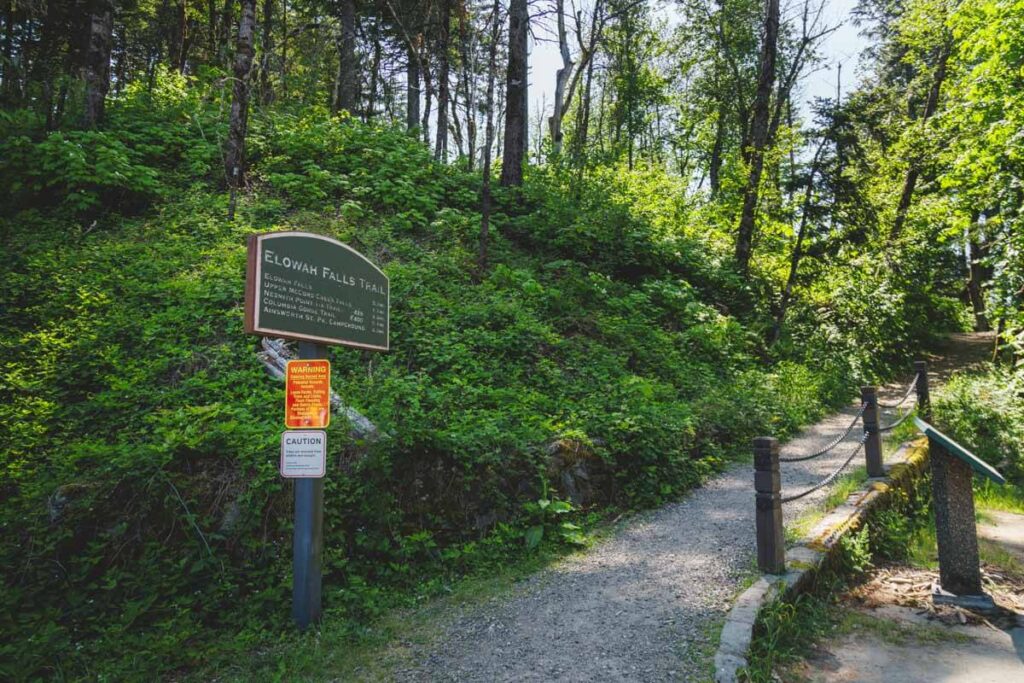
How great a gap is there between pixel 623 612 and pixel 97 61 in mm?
15244

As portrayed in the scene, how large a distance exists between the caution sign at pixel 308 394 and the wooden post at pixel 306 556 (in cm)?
48

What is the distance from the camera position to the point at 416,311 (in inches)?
383

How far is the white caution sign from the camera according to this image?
4516 mm

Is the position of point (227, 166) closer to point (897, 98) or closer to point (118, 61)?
point (118, 61)

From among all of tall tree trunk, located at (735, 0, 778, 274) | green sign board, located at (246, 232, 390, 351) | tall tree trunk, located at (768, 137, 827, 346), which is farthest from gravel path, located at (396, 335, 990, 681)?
tall tree trunk, located at (735, 0, 778, 274)

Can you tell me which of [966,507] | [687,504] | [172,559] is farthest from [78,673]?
[966,507]

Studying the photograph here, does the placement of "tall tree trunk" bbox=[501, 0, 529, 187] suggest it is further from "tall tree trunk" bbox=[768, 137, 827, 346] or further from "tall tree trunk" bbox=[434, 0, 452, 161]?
"tall tree trunk" bbox=[768, 137, 827, 346]

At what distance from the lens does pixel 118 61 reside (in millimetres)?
24453

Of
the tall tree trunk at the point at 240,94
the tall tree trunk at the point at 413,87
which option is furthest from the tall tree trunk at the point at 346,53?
the tall tree trunk at the point at 240,94

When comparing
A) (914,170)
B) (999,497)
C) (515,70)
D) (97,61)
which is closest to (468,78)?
(515,70)

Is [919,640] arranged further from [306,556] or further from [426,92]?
[426,92]

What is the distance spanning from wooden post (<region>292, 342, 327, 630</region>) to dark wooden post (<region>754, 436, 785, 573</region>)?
3.67 meters

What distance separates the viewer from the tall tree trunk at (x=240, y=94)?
37.1 feet

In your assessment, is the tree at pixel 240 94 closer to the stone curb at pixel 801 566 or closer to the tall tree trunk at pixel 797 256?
the stone curb at pixel 801 566
